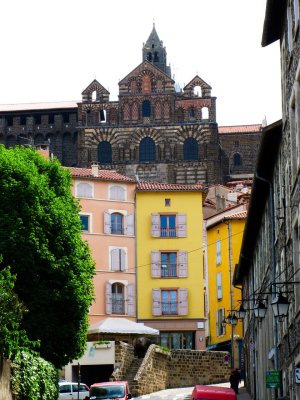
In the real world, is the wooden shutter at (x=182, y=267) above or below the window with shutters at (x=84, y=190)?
below

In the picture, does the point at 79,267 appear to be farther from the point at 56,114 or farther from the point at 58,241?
the point at 56,114

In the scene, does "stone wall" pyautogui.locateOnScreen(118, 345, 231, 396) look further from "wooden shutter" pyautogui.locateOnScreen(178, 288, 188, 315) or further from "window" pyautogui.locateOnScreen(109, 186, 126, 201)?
"window" pyautogui.locateOnScreen(109, 186, 126, 201)

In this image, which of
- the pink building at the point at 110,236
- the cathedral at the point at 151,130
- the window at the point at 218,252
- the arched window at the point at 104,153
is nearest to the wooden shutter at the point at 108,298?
the pink building at the point at 110,236

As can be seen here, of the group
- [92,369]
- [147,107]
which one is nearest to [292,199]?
[92,369]

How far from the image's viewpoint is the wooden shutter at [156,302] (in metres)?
63.5

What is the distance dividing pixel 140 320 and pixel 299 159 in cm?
4536

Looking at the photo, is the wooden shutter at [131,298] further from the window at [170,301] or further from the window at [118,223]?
the window at [118,223]

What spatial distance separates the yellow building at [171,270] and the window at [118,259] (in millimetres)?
823

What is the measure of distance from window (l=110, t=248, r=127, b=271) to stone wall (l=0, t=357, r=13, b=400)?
36638mm

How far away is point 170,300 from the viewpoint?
63625mm

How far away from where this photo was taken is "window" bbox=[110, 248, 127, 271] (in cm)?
6344

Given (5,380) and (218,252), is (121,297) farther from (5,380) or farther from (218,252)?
(5,380)

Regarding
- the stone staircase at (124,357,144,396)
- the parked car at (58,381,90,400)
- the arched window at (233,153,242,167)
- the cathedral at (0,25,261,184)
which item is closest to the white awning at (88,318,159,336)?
the stone staircase at (124,357,144,396)

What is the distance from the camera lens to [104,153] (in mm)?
117812
